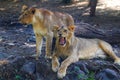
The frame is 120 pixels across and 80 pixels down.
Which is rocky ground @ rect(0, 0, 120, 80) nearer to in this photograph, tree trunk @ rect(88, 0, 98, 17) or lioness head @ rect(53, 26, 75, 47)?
tree trunk @ rect(88, 0, 98, 17)

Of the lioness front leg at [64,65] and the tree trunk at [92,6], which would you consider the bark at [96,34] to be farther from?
the tree trunk at [92,6]

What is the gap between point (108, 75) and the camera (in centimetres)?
799

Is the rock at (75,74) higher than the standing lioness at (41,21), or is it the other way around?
the standing lioness at (41,21)

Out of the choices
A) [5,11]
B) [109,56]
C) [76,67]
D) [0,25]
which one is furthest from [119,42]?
[5,11]

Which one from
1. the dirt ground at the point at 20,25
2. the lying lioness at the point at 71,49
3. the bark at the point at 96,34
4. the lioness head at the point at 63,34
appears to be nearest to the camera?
the lioness head at the point at 63,34

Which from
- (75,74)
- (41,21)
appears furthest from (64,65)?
(41,21)

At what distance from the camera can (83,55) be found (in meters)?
8.46

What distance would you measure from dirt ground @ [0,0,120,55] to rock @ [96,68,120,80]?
2.20m

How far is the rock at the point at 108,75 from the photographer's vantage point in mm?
7949

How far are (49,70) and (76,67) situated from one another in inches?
23.2

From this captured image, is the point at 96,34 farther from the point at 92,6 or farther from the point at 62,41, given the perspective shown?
the point at 92,6

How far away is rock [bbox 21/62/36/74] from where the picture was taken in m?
8.20

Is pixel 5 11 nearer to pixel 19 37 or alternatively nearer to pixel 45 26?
pixel 19 37

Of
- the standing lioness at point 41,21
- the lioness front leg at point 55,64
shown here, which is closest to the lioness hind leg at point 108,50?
the standing lioness at point 41,21
